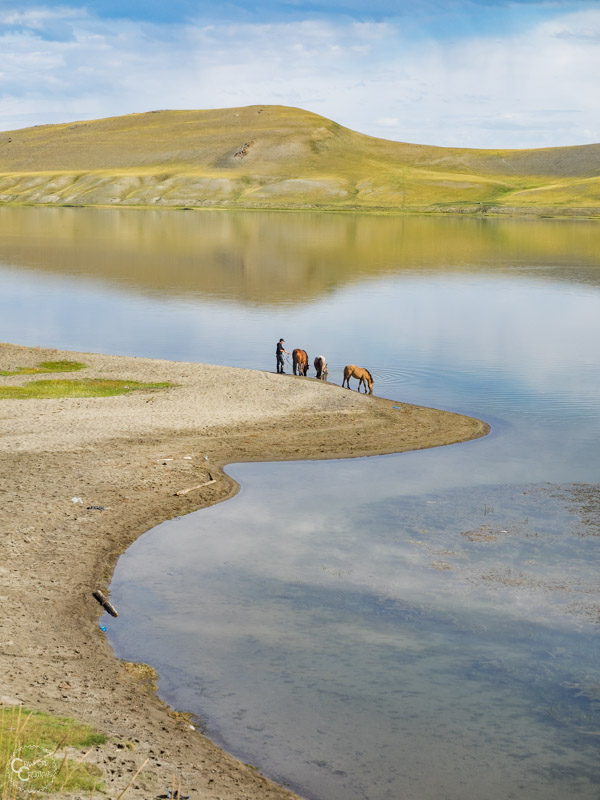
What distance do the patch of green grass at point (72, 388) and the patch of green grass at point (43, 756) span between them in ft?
77.6

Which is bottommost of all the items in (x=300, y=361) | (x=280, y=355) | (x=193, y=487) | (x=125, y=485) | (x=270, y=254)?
(x=193, y=487)

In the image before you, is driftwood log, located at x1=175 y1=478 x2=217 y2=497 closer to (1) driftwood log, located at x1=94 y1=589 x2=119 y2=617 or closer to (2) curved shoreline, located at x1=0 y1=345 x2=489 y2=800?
(2) curved shoreline, located at x1=0 y1=345 x2=489 y2=800

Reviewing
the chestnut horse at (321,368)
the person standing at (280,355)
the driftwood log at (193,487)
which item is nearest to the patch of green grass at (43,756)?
the driftwood log at (193,487)

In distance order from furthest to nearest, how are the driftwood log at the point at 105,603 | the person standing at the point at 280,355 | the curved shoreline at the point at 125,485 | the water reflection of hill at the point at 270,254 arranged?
the water reflection of hill at the point at 270,254 < the person standing at the point at 280,355 < the driftwood log at the point at 105,603 < the curved shoreline at the point at 125,485

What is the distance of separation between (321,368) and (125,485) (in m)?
18.5

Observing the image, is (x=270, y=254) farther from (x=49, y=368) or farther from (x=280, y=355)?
(x=49, y=368)

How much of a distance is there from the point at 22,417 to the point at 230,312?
36.8 m

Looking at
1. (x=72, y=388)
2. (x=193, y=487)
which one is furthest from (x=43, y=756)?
(x=72, y=388)

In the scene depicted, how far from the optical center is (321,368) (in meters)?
42.6

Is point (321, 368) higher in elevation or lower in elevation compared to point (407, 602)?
higher

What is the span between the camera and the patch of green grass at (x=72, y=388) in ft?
118

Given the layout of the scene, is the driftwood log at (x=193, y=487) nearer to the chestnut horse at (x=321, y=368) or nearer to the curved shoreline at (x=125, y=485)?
the curved shoreline at (x=125, y=485)

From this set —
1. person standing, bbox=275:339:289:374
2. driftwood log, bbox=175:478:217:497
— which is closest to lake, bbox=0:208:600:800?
driftwood log, bbox=175:478:217:497

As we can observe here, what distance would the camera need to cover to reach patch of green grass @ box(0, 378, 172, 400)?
3594 cm
